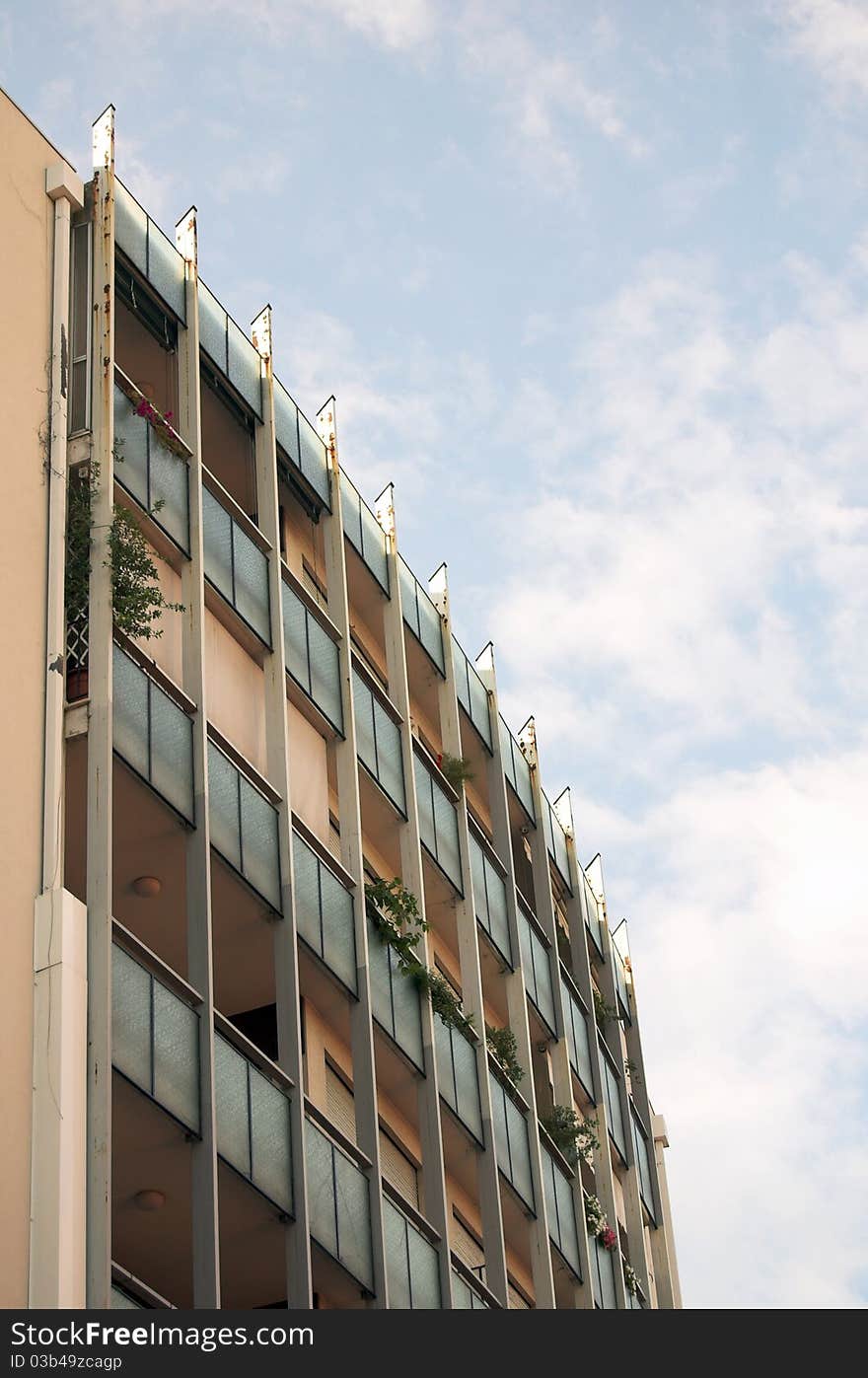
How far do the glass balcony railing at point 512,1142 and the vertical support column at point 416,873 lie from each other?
1415mm

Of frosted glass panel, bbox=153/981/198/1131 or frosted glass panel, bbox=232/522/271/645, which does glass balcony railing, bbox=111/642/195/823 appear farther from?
frosted glass panel, bbox=232/522/271/645

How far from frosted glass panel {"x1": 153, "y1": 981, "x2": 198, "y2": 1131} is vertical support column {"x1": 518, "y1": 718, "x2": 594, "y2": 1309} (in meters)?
16.6

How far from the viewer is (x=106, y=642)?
25.9 metres

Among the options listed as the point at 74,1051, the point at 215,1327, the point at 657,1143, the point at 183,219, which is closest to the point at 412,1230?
the point at 74,1051

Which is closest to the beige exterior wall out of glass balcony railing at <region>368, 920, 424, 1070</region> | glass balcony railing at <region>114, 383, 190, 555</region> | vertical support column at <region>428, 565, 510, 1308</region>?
glass balcony railing at <region>114, 383, 190, 555</region>

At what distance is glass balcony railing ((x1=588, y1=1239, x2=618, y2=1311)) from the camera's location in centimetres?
4041

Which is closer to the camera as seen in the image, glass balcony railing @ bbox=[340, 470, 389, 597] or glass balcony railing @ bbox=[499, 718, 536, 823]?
glass balcony railing @ bbox=[340, 470, 389, 597]

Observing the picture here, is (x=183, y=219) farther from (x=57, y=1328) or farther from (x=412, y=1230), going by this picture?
(x=57, y=1328)

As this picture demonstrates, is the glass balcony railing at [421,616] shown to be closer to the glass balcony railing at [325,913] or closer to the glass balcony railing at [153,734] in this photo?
the glass balcony railing at [325,913]

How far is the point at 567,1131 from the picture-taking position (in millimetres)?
40750

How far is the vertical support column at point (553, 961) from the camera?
40062 millimetres

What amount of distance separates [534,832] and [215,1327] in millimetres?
26569

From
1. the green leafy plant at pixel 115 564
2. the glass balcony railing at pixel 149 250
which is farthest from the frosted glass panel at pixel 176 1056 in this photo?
the glass balcony railing at pixel 149 250

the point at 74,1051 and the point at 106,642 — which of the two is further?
the point at 106,642
